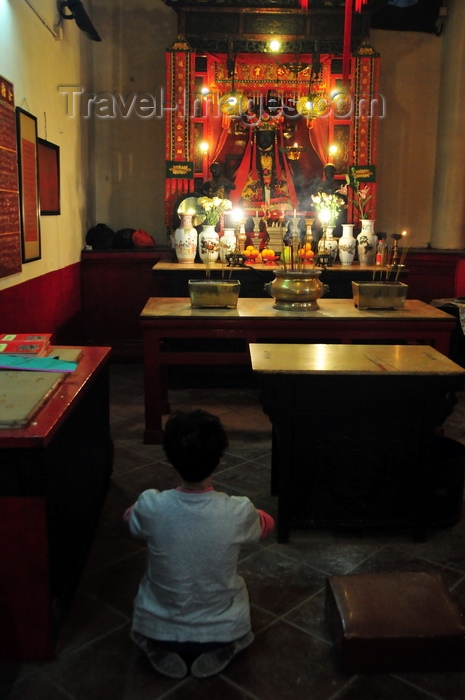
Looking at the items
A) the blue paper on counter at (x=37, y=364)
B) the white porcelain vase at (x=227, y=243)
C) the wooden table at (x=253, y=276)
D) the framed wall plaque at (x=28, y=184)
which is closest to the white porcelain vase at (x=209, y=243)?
the white porcelain vase at (x=227, y=243)

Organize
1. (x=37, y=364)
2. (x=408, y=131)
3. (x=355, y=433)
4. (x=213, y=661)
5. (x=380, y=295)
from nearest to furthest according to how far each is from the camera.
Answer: (x=213, y=661) → (x=37, y=364) → (x=355, y=433) → (x=380, y=295) → (x=408, y=131)

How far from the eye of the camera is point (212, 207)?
6.67m

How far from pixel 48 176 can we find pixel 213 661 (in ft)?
14.7

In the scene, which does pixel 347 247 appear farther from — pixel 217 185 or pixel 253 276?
pixel 217 185

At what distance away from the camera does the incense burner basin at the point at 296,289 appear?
4.43 meters

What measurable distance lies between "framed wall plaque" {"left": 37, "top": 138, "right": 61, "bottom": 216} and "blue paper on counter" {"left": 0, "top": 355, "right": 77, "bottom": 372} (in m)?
2.76

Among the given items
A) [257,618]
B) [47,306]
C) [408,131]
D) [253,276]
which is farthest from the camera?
[408,131]

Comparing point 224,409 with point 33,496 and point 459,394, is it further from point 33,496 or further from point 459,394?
point 33,496

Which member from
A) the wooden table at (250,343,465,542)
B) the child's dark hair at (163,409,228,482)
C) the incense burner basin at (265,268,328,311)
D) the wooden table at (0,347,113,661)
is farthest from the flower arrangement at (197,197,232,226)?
the child's dark hair at (163,409,228,482)

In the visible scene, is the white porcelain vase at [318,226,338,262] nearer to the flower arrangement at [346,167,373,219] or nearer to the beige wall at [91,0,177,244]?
the flower arrangement at [346,167,373,219]

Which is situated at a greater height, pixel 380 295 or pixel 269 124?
pixel 269 124

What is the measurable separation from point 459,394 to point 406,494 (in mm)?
3155

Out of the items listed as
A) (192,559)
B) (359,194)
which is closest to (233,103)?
(359,194)

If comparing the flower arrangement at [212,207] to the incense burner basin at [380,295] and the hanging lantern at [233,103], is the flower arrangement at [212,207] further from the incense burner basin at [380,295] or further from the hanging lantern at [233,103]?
the incense burner basin at [380,295]
